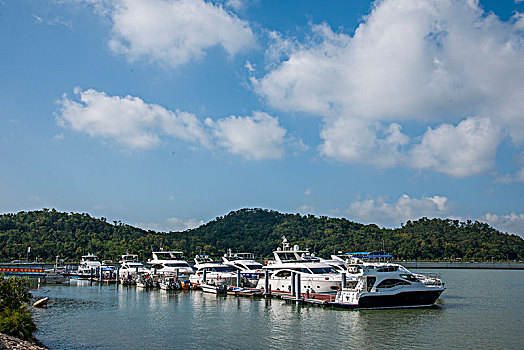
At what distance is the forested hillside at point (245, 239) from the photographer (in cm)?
12975

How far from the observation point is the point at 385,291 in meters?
35.4

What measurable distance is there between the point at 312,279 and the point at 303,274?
52.7 inches

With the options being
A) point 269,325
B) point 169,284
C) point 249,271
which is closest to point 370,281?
point 269,325

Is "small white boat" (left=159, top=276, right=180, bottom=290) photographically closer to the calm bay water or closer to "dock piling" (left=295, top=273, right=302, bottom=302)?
the calm bay water

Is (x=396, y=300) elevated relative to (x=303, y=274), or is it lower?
lower

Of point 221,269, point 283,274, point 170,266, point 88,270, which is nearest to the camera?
point 283,274

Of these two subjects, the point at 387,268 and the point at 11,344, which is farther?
the point at 387,268

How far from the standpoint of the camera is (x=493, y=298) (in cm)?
4659

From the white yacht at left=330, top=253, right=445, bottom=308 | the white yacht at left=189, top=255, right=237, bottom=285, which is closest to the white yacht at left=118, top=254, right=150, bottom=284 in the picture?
the white yacht at left=189, top=255, right=237, bottom=285

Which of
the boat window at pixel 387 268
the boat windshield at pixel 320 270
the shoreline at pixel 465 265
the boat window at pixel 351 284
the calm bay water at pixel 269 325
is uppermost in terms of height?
the boat window at pixel 387 268

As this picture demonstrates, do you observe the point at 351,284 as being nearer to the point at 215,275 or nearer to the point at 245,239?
the point at 215,275

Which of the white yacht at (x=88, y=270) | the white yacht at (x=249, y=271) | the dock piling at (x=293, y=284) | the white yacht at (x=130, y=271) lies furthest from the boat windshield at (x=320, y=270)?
the white yacht at (x=88, y=270)

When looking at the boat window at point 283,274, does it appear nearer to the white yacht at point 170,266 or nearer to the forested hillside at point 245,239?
the white yacht at point 170,266

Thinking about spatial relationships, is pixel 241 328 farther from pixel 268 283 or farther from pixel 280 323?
pixel 268 283
